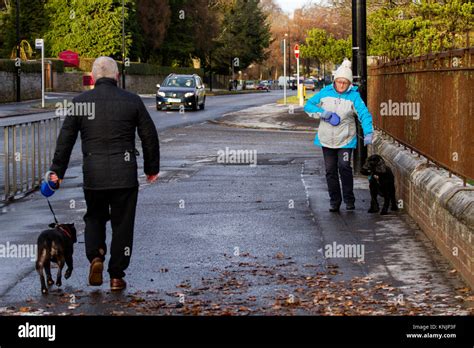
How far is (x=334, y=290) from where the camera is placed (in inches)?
339

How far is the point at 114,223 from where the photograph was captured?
29.1ft

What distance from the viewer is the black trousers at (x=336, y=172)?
13391mm

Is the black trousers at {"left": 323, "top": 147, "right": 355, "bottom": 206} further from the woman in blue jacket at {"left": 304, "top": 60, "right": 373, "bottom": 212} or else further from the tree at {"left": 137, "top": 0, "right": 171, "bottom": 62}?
the tree at {"left": 137, "top": 0, "right": 171, "bottom": 62}

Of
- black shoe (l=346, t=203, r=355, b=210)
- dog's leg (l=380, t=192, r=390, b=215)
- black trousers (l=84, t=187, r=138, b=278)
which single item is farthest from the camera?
black shoe (l=346, t=203, r=355, b=210)

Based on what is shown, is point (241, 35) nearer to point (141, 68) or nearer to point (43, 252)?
point (141, 68)

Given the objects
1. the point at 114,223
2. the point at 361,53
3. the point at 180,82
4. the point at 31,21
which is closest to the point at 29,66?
the point at 31,21

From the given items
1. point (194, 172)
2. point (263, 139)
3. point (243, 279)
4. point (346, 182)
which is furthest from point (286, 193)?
Result: point (263, 139)

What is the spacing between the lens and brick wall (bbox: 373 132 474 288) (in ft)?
28.6

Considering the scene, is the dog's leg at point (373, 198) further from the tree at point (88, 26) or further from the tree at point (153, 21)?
the tree at point (153, 21)

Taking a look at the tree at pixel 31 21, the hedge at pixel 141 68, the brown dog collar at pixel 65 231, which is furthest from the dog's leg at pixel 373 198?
the tree at pixel 31 21

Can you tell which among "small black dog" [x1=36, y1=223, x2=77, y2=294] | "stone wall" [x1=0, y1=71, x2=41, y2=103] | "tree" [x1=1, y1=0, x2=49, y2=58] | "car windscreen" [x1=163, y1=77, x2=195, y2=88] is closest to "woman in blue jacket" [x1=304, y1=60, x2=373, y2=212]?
"small black dog" [x1=36, y1=223, x2=77, y2=294]

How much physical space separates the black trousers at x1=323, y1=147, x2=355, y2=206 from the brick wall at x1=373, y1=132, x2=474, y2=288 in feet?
2.20

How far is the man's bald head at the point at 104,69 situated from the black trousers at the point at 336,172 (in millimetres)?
5187

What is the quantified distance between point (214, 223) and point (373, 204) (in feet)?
6.88
